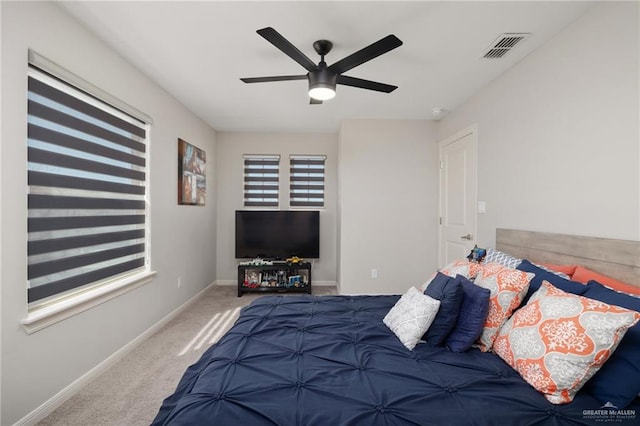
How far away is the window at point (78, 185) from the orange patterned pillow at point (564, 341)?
2.63m

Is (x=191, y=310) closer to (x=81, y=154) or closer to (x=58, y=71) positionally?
(x=81, y=154)

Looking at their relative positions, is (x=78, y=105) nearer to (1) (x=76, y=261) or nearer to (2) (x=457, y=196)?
(1) (x=76, y=261)

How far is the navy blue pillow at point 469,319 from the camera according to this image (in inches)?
57.1

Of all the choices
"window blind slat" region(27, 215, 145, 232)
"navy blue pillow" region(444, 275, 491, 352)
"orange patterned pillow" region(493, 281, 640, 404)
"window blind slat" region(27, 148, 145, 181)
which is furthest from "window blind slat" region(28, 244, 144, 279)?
"orange patterned pillow" region(493, 281, 640, 404)

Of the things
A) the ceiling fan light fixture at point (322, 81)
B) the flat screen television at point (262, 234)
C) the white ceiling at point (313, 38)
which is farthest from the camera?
the flat screen television at point (262, 234)

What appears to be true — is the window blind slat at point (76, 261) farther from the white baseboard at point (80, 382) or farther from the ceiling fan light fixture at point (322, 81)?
the ceiling fan light fixture at point (322, 81)

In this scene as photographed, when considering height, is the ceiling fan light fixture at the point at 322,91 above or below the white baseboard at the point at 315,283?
above

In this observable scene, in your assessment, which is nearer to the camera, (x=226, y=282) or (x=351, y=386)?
(x=351, y=386)

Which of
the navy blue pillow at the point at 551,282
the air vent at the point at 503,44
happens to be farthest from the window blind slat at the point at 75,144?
the air vent at the point at 503,44

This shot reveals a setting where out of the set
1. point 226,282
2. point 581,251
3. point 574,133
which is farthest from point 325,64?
point 226,282

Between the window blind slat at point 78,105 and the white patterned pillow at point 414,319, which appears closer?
the white patterned pillow at point 414,319

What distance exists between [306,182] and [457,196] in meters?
2.33

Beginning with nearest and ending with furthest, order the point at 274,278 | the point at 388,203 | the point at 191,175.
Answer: the point at 191,175, the point at 388,203, the point at 274,278

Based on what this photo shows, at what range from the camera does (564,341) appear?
44.8 inches
